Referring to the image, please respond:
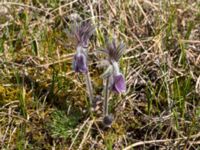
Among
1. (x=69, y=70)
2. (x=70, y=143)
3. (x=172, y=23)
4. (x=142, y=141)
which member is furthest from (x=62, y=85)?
(x=172, y=23)

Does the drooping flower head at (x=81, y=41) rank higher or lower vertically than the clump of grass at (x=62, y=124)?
higher

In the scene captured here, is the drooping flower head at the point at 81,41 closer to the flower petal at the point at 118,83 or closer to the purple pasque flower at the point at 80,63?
the purple pasque flower at the point at 80,63

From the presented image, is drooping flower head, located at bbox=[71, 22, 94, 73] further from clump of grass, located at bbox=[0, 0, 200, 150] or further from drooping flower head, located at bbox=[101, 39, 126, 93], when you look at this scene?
clump of grass, located at bbox=[0, 0, 200, 150]

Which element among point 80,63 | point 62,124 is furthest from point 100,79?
point 80,63

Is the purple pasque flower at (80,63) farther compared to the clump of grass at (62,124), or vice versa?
the clump of grass at (62,124)

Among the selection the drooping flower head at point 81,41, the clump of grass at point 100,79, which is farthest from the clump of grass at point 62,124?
the drooping flower head at point 81,41

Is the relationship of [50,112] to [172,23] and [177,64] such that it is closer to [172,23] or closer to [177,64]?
[177,64]

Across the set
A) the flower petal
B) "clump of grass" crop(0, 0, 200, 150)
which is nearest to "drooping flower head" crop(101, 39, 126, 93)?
the flower petal

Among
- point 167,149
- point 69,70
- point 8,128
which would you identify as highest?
point 69,70
